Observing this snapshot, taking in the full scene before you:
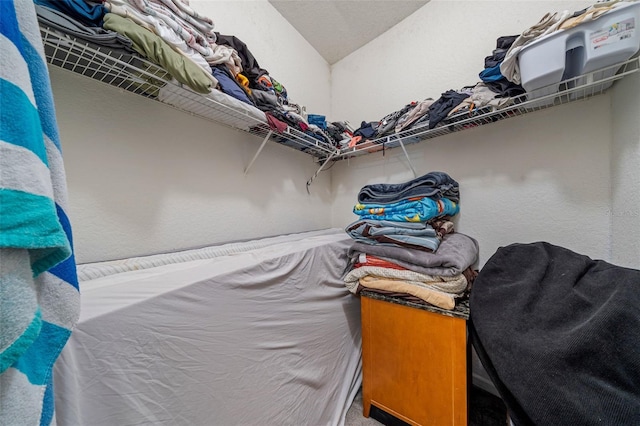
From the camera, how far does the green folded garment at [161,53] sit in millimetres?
606

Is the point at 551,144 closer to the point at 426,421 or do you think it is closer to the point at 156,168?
the point at 426,421

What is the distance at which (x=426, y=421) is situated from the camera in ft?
2.88

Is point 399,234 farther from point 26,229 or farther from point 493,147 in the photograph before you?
point 26,229

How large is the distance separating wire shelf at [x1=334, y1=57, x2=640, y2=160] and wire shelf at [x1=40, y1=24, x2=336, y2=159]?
70cm

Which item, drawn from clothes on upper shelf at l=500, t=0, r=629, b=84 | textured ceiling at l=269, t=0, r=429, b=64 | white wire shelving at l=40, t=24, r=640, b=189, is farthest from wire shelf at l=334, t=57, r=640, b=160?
textured ceiling at l=269, t=0, r=429, b=64

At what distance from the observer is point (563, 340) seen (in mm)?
546

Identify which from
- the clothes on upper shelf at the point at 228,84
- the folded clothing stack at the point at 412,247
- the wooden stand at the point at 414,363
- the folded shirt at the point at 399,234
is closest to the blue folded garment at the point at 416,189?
the folded clothing stack at the point at 412,247

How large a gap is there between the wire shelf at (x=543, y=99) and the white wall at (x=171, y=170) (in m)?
0.73

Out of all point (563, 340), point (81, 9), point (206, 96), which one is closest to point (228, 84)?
point (206, 96)

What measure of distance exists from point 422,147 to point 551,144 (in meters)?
0.57

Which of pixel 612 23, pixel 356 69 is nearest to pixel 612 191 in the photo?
A: pixel 612 23

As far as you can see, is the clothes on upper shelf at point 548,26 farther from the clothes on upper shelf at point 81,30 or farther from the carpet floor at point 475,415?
the carpet floor at point 475,415

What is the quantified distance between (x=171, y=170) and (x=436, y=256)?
47.3 inches

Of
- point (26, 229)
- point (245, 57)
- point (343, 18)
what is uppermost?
point (343, 18)
